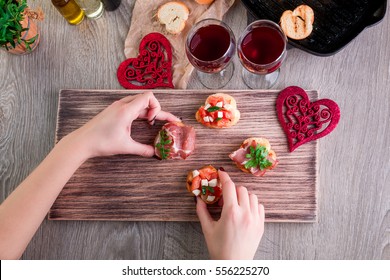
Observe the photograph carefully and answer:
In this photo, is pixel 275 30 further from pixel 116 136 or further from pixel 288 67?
pixel 116 136

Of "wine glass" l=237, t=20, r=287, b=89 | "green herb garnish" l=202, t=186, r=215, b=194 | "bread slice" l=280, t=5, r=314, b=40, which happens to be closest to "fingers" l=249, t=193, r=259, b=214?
"green herb garnish" l=202, t=186, r=215, b=194

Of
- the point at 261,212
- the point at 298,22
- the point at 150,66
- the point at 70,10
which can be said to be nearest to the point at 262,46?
the point at 298,22

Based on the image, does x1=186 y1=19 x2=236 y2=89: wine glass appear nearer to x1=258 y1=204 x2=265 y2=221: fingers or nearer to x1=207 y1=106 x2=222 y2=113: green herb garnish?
x1=207 y1=106 x2=222 y2=113: green herb garnish

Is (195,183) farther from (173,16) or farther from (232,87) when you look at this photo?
(173,16)

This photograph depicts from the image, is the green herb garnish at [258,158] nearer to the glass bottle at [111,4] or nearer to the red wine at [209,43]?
the red wine at [209,43]

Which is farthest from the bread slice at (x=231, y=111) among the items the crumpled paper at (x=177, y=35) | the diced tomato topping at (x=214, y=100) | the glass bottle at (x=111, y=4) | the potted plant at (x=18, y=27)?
the potted plant at (x=18, y=27)

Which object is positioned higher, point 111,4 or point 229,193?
point 111,4
